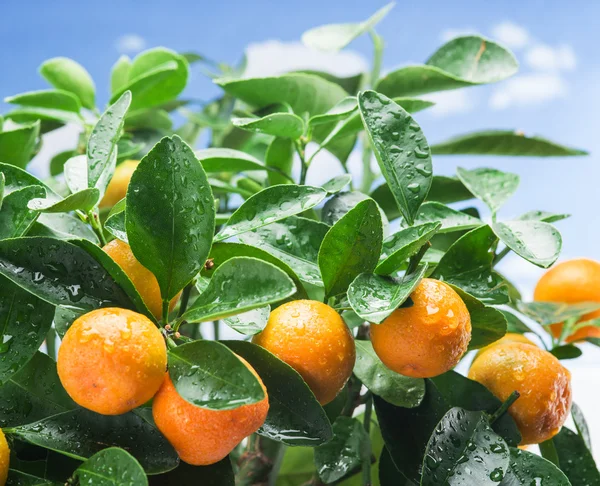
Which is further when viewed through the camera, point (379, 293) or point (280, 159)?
point (280, 159)

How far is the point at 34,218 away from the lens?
566mm

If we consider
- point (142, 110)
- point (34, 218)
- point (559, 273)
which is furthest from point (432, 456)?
point (142, 110)

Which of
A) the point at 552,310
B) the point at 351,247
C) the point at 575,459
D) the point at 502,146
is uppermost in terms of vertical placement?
the point at 351,247

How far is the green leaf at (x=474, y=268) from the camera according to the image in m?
0.66

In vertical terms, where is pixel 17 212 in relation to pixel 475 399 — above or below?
above

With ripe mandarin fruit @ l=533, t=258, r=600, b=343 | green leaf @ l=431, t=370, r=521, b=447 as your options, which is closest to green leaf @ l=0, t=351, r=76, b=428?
green leaf @ l=431, t=370, r=521, b=447

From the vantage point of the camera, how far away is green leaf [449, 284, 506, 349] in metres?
0.61

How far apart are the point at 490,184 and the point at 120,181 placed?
0.50 m

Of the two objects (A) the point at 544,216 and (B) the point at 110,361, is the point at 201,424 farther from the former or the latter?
(A) the point at 544,216

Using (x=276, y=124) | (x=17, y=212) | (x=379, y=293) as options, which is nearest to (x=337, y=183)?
(x=276, y=124)

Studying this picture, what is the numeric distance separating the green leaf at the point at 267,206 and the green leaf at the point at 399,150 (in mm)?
72

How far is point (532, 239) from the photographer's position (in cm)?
64

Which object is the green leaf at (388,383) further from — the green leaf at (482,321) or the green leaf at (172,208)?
the green leaf at (172,208)

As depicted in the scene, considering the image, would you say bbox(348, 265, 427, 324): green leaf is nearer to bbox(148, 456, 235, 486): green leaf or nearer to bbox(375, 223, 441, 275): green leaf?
bbox(375, 223, 441, 275): green leaf
